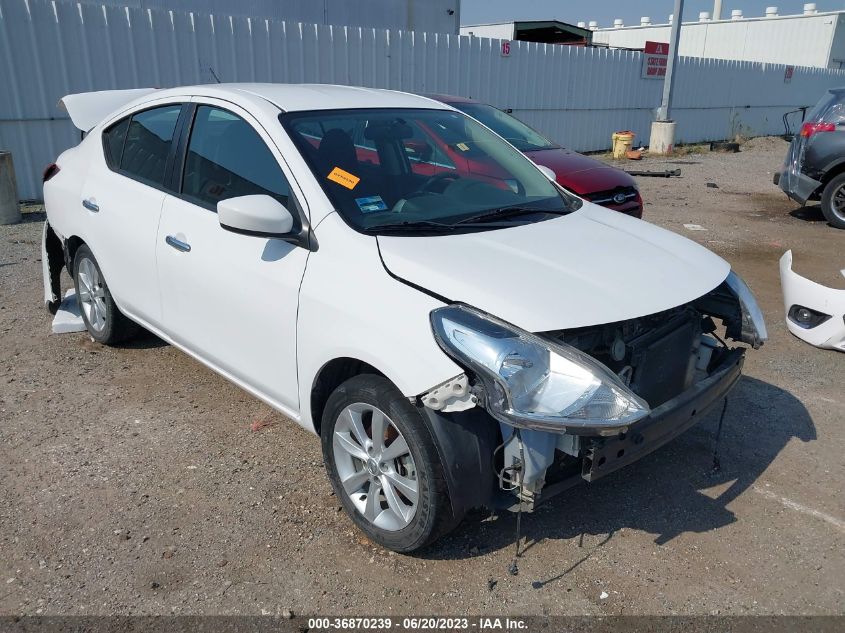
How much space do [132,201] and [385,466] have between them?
2.34 m

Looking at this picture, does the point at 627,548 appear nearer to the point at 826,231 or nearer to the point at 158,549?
the point at 158,549

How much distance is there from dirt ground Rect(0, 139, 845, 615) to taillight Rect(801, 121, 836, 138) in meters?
6.00

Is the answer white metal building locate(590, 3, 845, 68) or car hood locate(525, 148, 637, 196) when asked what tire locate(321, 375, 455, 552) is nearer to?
car hood locate(525, 148, 637, 196)

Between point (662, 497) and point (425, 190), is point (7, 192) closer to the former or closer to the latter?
point (425, 190)

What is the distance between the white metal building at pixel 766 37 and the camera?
115 ft

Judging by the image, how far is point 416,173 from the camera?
3.45 meters

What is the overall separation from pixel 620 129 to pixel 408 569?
18501 millimetres

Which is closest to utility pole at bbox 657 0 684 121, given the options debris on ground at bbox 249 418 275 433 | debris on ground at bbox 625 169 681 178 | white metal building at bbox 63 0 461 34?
debris on ground at bbox 625 169 681 178

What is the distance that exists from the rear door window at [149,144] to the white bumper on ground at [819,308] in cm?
457

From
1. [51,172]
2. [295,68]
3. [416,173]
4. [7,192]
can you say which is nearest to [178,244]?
[416,173]

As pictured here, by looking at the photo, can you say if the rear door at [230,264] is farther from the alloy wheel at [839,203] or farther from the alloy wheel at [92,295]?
the alloy wheel at [839,203]

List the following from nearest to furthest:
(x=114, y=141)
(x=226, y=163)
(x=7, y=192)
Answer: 1. (x=226, y=163)
2. (x=114, y=141)
3. (x=7, y=192)

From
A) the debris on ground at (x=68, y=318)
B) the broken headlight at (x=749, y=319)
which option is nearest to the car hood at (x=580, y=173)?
the broken headlight at (x=749, y=319)

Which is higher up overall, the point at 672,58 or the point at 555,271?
the point at 672,58
